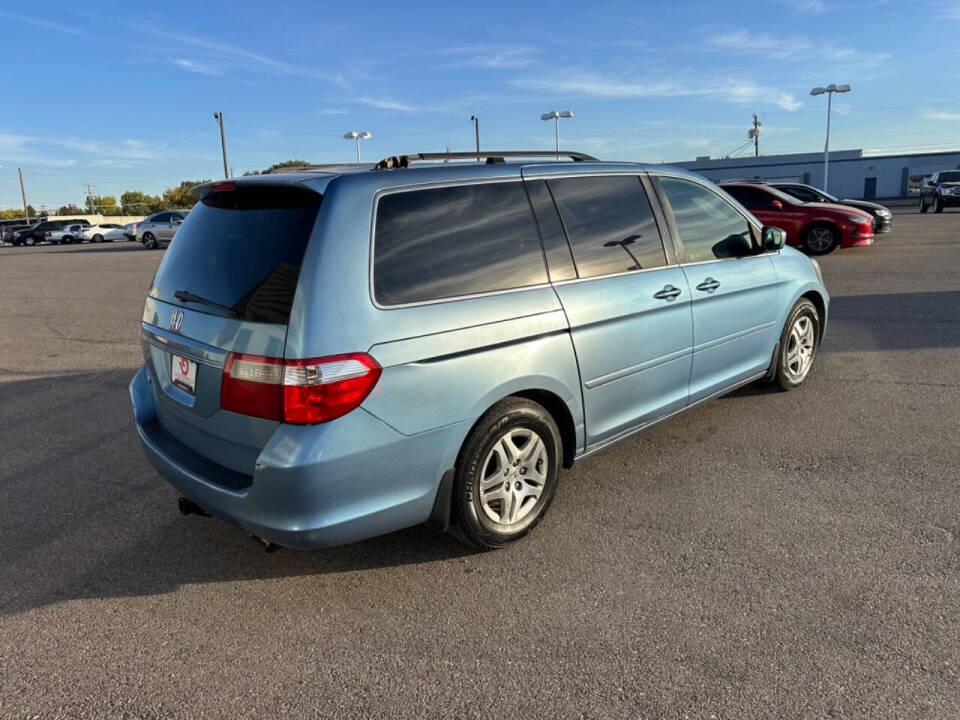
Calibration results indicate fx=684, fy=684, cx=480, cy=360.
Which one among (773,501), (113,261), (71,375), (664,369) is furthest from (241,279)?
(113,261)

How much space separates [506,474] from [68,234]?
50918 millimetres

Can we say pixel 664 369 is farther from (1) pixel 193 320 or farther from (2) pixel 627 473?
(1) pixel 193 320

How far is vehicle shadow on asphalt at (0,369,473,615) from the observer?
3.15 meters

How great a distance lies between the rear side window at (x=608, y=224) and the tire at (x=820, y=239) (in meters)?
12.7

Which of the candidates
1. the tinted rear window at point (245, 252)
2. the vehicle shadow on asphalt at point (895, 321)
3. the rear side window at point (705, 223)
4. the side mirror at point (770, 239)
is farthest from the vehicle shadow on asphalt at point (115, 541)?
the vehicle shadow on asphalt at point (895, 321)

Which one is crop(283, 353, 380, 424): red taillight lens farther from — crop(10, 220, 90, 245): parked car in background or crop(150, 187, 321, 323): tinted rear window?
crop(10, 220, 90, 245): parked car in background

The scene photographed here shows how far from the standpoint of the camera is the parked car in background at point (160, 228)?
3092cm

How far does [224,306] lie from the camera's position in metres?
2.85

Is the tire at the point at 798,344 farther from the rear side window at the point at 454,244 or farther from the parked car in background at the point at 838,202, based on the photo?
the parked car in background at the point at 838,202

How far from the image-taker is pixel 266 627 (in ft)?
9.12

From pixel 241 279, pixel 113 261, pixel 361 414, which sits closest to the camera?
pixel 361 414

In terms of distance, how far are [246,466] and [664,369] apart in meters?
2.36

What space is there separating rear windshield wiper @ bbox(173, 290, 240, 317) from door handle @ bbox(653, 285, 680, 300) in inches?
88.1

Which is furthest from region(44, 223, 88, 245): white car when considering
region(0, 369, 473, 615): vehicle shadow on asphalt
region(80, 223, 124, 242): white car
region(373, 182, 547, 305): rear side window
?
region(373, 182, 547, 305): rear side window
